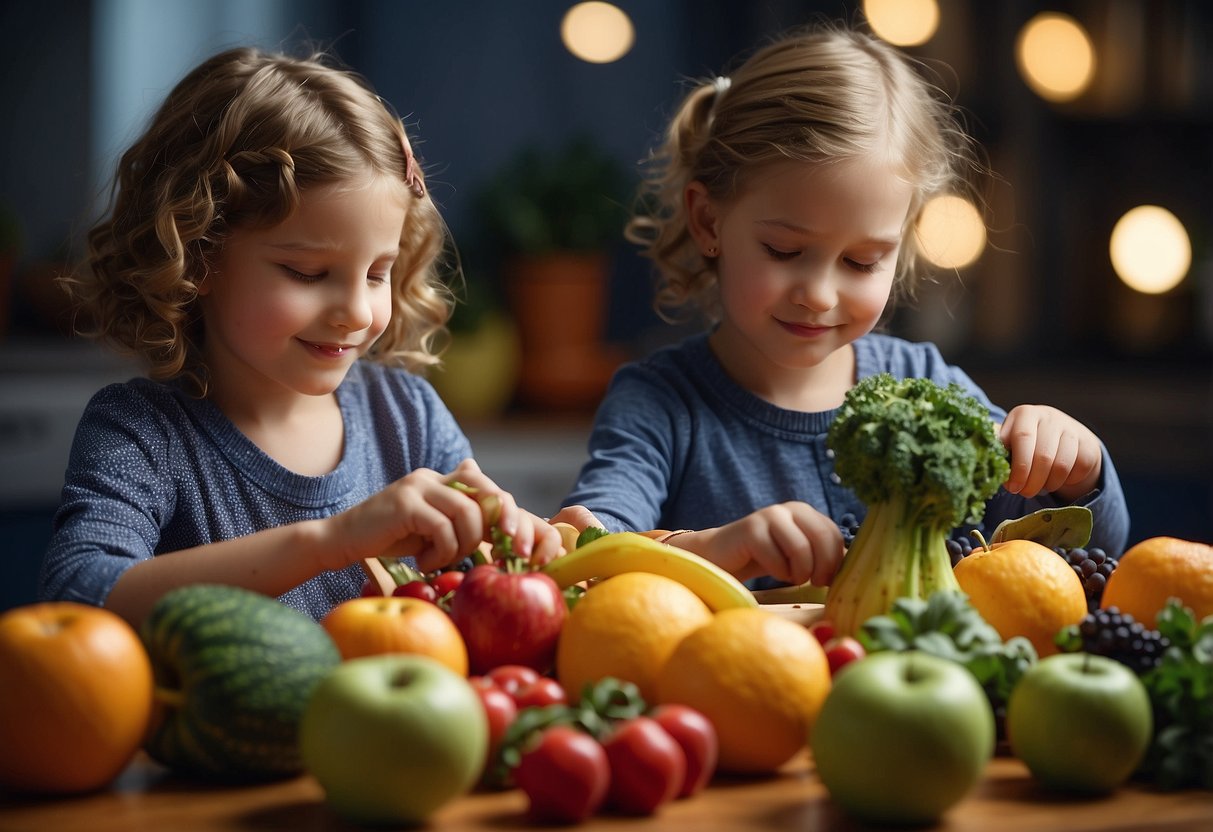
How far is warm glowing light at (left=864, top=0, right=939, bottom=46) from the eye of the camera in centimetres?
346

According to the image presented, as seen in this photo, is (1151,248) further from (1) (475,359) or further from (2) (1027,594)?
(2) (1027,594)

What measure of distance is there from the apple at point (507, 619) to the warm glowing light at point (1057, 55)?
10.3 ft

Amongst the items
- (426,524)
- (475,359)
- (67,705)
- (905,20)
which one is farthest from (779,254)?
(475,359)

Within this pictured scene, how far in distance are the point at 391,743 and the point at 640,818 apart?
16 cm

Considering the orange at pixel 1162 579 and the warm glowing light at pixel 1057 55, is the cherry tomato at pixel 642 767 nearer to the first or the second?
the orange at pixel 1162 579

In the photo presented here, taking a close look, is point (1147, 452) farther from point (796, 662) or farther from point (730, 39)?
point (796, 662)

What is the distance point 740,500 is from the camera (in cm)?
172

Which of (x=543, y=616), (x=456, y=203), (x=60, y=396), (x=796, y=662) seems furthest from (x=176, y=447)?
(x=456, y=203)

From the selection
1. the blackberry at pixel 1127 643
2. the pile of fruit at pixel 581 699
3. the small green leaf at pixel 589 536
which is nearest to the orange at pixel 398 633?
the pile of fruit at pixel 581 699

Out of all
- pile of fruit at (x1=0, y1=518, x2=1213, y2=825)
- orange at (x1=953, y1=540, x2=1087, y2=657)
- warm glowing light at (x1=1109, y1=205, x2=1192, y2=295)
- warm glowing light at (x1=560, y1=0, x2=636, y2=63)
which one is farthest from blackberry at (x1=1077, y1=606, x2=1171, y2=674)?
warm glowing light at (x1=560, y1=0, x2=636, y2=63)

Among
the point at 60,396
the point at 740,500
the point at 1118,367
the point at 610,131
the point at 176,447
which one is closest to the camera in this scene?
the point at 176,447

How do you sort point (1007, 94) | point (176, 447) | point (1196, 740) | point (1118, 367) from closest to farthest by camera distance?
1. point (1196, 740)
2. point (176, 447)
3. point (1118, 367)
4. point (1007, 94)

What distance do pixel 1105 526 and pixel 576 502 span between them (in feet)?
2.10

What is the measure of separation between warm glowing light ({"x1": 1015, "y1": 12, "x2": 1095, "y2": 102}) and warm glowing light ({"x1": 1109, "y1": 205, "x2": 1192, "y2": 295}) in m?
0.68
